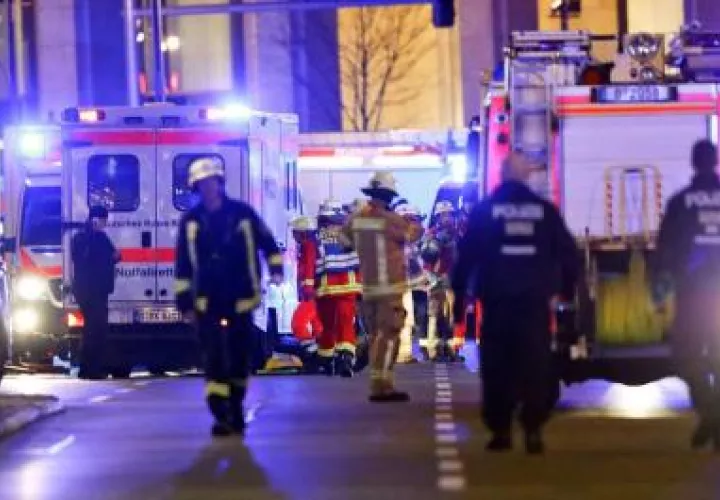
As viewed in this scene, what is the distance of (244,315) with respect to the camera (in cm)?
1240

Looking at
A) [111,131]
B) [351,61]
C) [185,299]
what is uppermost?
[351,61]

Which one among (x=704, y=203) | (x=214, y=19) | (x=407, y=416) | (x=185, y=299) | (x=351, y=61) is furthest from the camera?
(x=351, y=61)

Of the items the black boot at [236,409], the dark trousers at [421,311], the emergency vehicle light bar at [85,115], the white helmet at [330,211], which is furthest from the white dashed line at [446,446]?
the dark trousers at [421,311]

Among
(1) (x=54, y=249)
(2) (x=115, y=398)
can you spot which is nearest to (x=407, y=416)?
(2) (x=115, y=398)

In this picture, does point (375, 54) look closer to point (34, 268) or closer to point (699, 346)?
point (34, 268)

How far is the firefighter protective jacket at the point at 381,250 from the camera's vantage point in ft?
50.1

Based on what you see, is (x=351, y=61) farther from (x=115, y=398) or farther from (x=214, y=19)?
(x=115, y=398)

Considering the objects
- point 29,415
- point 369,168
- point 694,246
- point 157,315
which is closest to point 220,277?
point 29,415

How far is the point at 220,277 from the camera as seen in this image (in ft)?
40.4

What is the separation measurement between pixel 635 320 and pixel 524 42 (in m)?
3.49

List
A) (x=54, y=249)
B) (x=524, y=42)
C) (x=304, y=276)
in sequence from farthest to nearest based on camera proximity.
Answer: (x=54, y=249) → (x=304, y=276) → (x=524, y=42)

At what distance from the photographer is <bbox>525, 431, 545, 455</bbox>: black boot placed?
11148 mm

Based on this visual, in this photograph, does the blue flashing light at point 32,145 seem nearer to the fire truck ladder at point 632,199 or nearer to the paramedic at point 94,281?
the paramedic at point 94,281

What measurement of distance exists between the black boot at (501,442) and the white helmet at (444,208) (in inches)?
418
